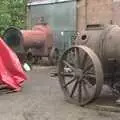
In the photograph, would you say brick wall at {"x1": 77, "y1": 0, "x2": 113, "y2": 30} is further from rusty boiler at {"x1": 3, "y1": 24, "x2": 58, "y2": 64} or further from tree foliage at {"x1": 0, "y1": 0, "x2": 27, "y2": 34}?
tree foliage at {"x1": 0, "y1": 0, "x2": 27, "y2": 34}

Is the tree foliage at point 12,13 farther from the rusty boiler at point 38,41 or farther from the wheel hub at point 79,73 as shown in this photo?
the wheel hub at point 79,73

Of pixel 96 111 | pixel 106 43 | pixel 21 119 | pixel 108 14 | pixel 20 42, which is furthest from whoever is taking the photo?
pixel 108 14

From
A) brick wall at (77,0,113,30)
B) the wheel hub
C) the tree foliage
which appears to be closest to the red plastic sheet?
the wheel hub

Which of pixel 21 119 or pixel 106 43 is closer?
pixel 21 119

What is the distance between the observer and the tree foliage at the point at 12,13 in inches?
784

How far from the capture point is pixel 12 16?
20578mm

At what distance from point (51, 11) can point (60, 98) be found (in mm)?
9261

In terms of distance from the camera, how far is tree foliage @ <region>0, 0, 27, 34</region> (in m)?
19.9

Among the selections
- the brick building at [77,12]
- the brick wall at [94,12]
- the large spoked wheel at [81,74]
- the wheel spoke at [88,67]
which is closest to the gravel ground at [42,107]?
the large spoked wheel at [81,74]

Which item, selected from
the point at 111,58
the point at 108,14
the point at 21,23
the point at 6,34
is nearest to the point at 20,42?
the point at 6,34

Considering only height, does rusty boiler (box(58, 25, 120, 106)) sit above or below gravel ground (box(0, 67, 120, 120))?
above

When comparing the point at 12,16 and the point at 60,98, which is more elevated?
the point at 12,16

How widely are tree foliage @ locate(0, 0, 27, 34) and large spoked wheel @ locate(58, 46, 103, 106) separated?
442 inches

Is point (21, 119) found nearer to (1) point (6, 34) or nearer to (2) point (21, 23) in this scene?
(1) point (6, 34)
